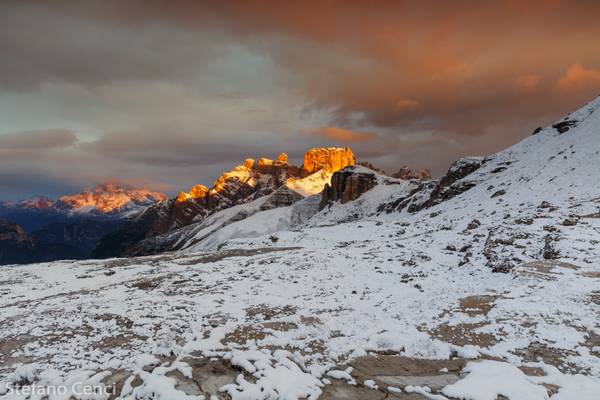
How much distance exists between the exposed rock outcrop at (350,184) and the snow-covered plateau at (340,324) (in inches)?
4335

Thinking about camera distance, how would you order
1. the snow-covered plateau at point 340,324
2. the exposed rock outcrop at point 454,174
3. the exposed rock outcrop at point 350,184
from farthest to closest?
the exposed rock outcrop at point 350,184 → the exposed rock outcrop at point 454,174 → the snow-covered plateau at point 340,324

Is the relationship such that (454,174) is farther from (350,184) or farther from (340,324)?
(340,324)

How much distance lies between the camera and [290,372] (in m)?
9.19

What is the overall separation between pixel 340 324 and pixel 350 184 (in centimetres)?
13106

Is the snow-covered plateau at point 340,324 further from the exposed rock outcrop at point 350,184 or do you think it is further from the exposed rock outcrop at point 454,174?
the exposed rock outcrop at point 350,184

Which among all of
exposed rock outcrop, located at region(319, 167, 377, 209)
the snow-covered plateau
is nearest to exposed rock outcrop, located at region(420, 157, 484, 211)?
the snow-covered plateau

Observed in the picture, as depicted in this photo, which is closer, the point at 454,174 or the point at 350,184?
the point at 454,174

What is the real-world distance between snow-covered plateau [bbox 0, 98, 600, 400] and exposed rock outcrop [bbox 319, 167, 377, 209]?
110 metres

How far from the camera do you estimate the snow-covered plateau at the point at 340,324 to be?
29.0 feet

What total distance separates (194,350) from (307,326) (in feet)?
14.8

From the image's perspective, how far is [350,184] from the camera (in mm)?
143000

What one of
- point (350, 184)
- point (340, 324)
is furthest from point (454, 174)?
point (340, 324)

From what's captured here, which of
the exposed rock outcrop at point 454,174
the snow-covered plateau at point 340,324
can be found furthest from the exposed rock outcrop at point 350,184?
the snow-covered plateau at point 340,324

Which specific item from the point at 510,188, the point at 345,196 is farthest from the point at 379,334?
the point at 345,196
